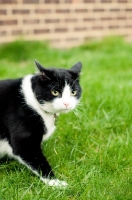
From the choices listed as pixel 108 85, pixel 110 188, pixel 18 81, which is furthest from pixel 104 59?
pixel 110 188

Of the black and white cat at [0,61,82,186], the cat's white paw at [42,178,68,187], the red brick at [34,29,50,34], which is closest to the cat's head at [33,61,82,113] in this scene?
the black and white cat at [0,61,82,186]

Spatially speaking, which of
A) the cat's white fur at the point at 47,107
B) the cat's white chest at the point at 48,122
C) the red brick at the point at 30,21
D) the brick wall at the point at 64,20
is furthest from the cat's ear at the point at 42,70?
the red brick at the point at 30,21

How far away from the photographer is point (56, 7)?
481 cm

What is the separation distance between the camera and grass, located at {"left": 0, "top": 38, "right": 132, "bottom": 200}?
1850 mm

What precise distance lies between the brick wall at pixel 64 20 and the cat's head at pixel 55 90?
9.22ft

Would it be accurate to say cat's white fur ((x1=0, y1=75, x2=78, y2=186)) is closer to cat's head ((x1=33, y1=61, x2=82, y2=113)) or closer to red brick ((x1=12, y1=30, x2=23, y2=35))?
cat's head ((x1=33, y1=61, x2=82, y2=113))

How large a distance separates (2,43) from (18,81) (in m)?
2.58

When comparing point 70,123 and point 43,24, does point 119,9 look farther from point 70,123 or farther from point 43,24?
point 70,123

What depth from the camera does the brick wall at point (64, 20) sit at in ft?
15.1

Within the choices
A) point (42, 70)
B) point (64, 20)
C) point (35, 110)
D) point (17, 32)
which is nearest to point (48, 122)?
point (35, 110)

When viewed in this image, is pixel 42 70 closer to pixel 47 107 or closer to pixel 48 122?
pixel 47 107

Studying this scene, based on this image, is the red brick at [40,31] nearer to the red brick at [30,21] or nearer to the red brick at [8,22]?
the red brick at [30,21]

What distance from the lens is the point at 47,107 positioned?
197 cm

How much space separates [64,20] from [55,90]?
3196 mm
